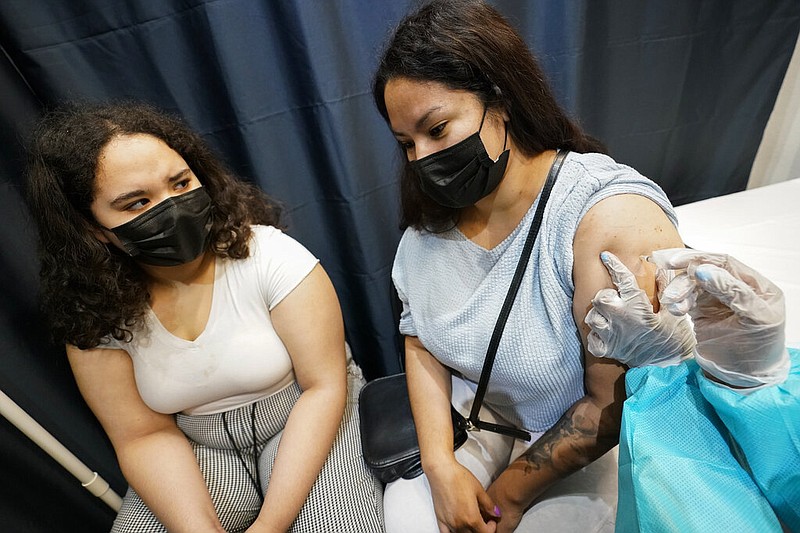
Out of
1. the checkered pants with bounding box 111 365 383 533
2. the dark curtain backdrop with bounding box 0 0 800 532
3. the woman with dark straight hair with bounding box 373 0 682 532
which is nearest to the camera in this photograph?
the woman with dark straight hair with bounding box 373 0 682 532

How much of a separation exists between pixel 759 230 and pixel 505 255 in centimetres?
109

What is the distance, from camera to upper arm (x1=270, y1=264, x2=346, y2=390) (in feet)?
3.55

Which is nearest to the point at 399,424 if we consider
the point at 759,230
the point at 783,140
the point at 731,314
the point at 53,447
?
the point at 731,314

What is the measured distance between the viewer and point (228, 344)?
3.53 ft

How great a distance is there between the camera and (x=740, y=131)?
171 cm

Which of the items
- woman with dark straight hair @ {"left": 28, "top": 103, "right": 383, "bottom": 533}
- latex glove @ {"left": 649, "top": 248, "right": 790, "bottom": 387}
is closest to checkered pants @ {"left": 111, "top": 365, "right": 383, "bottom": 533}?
woman with dark straight hair @ {"left": 28, "top": 103, "right": 383, "bottom": 533}

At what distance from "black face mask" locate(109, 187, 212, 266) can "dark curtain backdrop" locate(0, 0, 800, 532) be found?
399 mm

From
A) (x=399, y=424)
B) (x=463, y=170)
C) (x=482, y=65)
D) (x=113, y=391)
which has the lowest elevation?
(x=399, y=424)

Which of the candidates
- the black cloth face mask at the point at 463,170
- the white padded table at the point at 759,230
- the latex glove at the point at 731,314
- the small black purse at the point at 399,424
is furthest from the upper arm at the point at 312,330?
the white padded table at the point at 759,230

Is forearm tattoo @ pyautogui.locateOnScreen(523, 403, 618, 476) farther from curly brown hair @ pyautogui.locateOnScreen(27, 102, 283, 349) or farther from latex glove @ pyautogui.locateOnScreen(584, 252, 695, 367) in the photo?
curly brown hair @ pyautogui.locateOnScreen(27, 102, 283, 349)

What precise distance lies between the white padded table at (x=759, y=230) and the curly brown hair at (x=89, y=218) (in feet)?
4.65

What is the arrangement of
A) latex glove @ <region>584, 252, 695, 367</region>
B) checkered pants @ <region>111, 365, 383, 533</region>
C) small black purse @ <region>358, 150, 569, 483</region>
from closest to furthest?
latex glove @ <region>584, 252, 695, 367</region>
small black purse @ <region>358, 150, 569, 483</region>
checkered pants @ <region>111, 365, 383, 533</region>

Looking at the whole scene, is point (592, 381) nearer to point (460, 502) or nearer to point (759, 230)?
point (460, 502)

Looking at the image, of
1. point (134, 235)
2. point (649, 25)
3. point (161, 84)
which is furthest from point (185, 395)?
point (649, 25)
